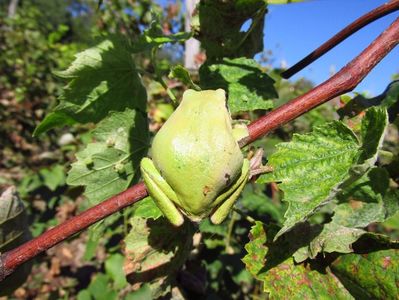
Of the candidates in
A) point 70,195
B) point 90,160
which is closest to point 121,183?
point 90,160

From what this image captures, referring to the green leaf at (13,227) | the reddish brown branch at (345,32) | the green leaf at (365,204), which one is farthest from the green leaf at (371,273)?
the green leaf at (13,227)

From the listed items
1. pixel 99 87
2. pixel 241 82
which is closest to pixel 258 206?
pixel 241 82

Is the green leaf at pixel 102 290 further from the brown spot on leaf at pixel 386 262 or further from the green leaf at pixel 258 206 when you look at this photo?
the brown spot on leaf at pixel 386 262

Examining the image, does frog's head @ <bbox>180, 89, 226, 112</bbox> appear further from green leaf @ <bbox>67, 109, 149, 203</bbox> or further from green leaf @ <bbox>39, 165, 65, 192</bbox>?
green leaf @ <bbox>39, 165, 65, 192</bbox>

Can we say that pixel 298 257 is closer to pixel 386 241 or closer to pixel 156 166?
pixel 386 241

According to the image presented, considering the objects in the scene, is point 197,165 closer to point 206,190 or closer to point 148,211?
point 206,190
